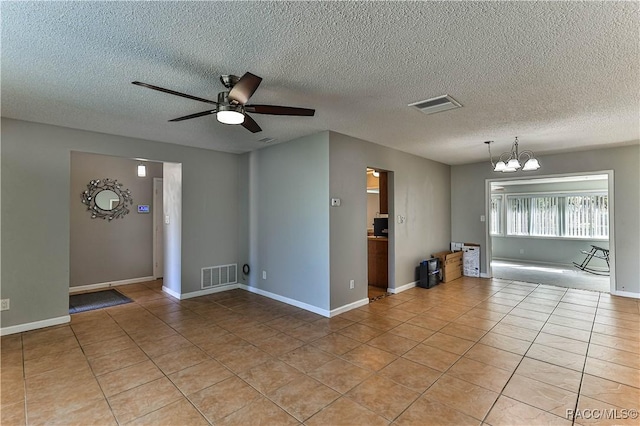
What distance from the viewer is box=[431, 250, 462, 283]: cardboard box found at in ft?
20.5

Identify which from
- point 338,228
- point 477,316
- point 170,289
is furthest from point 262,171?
point 477,316

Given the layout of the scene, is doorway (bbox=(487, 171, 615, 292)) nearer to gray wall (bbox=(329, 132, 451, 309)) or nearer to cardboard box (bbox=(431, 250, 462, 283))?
cardboard box (bbox=(431, 250, 462, 283))

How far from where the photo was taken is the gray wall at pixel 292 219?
169 inches

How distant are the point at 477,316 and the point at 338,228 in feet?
7.35

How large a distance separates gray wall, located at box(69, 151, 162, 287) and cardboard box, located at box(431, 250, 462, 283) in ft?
19.9

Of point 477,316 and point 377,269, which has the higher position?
point 377,269

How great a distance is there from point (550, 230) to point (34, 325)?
11.2 meters

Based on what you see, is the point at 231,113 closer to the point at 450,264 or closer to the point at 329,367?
the point at 329,367

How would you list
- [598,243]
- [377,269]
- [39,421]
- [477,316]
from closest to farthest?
[39,421] < [477,316] < [377,269] < [598,243]

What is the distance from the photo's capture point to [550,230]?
28.4 ft

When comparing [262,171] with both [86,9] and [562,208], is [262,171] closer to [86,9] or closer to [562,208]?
[86,9]

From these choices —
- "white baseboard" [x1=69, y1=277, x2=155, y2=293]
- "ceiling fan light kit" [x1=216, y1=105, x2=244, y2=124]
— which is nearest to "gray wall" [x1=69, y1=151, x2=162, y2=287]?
"white baseboard" [x1=69, y1=277, x2=155, y2=293]

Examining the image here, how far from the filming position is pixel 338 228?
4.33 metres

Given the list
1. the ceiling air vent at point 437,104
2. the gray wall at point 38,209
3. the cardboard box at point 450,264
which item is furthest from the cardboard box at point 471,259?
the gray wall at point 38,209
